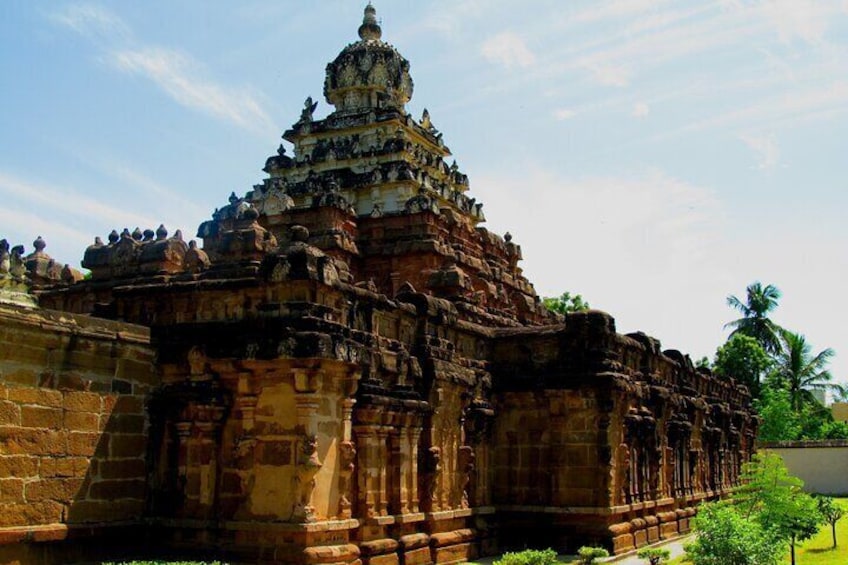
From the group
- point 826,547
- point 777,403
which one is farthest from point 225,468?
point 777,403

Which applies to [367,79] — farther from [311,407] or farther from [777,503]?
[311,407]

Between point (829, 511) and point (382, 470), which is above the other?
point (382, 470)

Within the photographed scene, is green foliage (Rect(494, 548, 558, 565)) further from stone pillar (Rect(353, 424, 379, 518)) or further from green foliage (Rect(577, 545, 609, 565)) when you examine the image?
stone pillar (Rect(353, 424, 379, 518))

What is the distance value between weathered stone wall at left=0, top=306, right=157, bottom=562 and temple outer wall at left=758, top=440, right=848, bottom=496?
37.6 metres

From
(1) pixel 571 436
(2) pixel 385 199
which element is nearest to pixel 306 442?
(1) pixel 571 436

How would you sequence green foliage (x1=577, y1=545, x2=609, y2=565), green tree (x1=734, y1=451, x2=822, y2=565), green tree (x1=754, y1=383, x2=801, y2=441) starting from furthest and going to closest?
1. green tree (x1=754, y1=383, x2=801, y2=441)
2. green tree (x1=734, y1=451, x2=822, y2=565)
3. green foliage (x1=577, y1=545, x2=609, y2=565)

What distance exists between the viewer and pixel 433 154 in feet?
102

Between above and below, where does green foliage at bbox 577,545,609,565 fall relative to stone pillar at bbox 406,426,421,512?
below

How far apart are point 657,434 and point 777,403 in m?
32.1

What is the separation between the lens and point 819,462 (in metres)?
45.5

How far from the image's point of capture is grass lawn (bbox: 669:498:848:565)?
64.4 feet

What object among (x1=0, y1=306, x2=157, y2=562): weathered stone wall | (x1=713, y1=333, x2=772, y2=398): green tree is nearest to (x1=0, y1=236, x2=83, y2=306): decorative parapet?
(x1=0, y1=306, x2=157, y2=562): weathered stone wall

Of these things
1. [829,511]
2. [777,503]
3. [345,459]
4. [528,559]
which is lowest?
[528,559]

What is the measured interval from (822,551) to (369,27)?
21336 millimetres
